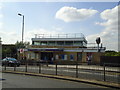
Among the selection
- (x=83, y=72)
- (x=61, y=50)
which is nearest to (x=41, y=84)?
(x=83, y=72)

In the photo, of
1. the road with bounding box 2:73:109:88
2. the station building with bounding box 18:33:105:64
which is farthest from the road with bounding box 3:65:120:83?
the station building with bounding box 18:33:105:64

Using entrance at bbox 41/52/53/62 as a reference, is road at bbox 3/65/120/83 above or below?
below

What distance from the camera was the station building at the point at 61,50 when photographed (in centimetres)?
4225

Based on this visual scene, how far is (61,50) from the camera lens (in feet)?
143

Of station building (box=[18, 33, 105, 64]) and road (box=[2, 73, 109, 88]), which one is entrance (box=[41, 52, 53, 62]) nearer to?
station building (box=[18, 33, 105, 64])

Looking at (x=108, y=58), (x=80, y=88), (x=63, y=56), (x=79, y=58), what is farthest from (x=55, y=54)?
(x=80, y=88)

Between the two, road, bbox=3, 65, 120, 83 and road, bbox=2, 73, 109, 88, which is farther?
road, bbox=3, 65, 120, 83

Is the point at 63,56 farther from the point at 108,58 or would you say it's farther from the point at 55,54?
the point at 108,58

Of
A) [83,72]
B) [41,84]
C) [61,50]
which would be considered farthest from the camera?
[61,50]

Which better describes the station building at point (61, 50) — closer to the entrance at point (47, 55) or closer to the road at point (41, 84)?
the entrance at point (47, 55)

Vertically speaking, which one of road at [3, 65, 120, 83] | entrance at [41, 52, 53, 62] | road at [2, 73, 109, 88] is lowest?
→ road at [2, 73, 109, 88]

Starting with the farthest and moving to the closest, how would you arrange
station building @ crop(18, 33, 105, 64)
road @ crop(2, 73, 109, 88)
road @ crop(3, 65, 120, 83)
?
station building @ crop(18, 33, 105, 64) < road @ crop(3, 65, 120, 83) < road @ crop(2, 73, 109, 88)

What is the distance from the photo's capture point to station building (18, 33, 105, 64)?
42250 mm

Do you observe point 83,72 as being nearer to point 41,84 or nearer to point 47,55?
point 41,84
